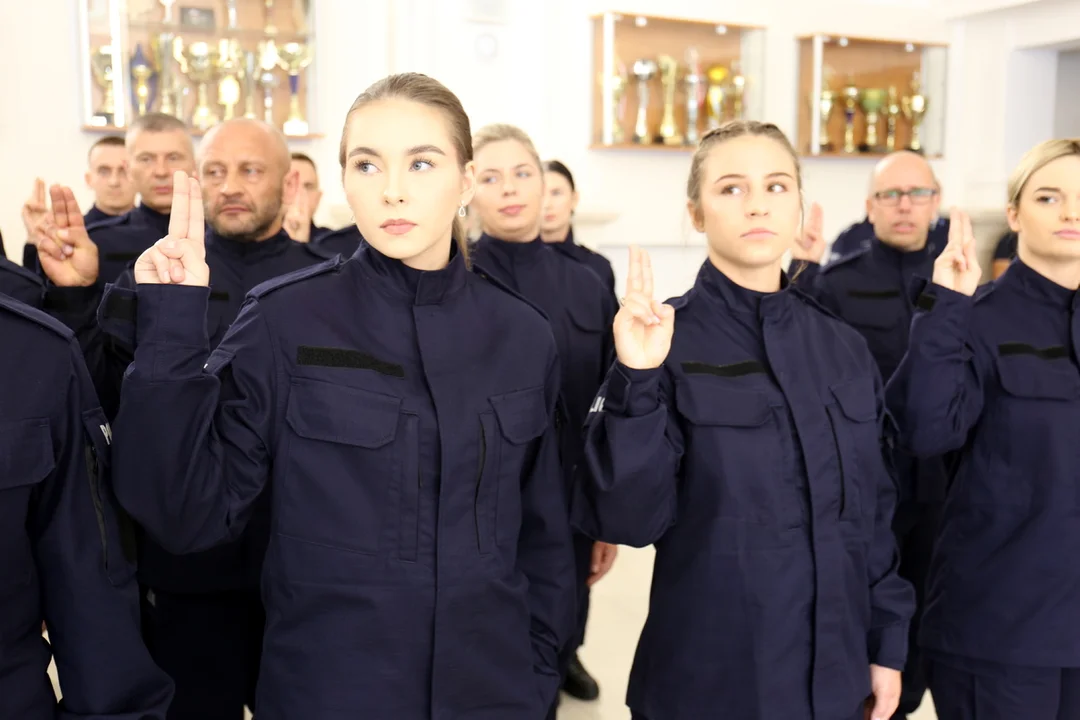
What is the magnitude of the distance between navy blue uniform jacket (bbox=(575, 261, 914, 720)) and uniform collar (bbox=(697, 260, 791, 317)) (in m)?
0.05

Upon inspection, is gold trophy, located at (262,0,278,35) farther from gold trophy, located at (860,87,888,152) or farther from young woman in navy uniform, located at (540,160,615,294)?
gold trophy, located at (860,87,888,152)

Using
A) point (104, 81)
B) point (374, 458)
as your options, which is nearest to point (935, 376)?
point (374, 458)

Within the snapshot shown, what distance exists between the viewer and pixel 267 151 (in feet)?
9.15

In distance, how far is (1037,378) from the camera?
2086 millimetres

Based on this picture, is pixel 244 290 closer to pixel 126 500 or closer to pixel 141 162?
pixel 141 162

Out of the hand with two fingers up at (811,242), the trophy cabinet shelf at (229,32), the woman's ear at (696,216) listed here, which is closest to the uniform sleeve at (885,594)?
the woman's ear at (696,216)

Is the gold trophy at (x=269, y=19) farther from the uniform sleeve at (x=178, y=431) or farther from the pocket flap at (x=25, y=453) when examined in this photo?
the pocket flap at (x=25, y=453)

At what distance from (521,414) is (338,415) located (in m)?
0.28

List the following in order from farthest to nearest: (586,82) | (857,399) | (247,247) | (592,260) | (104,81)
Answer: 1. (586,82)
2. (104,81)
3. (592,260)
4. (247,247)
5. (857,399)

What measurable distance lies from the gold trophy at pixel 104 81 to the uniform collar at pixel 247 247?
122 inches

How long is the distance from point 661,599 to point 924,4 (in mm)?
6963

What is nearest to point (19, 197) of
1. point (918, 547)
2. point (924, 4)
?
point (918, 547)

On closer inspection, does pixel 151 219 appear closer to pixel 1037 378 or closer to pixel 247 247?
pixel 247 247

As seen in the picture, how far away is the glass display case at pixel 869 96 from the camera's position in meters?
7.13
